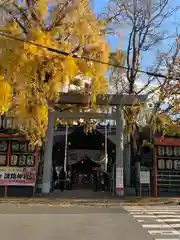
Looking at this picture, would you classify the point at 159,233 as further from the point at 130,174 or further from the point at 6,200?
the point at 130,174

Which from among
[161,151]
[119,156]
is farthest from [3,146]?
[161,151]

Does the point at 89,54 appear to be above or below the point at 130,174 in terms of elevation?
above

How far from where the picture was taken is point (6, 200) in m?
17.2

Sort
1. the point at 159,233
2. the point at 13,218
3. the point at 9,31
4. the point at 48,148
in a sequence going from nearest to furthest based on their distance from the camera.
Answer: the point at 159,233, the point at 13,218, the point at 9,31, the point at 48,148

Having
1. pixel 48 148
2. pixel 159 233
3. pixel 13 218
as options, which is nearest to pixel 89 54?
pixel 48 148

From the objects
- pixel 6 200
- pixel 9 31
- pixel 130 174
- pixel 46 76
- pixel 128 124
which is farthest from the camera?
pixel 130 174

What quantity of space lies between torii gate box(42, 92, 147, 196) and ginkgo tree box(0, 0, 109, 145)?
2.22 m

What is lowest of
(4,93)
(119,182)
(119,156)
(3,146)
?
(119,182)

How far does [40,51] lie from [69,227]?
7.56 m

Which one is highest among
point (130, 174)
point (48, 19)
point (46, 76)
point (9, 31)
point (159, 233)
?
point (48, 19)

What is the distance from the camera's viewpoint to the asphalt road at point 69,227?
842 cm

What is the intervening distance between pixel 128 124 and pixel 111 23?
7.10m

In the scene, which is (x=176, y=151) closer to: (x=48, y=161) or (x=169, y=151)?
(x=169, y=151)

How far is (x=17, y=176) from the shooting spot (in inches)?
806
